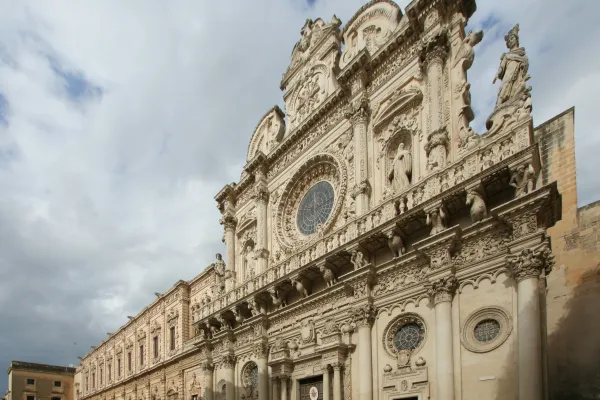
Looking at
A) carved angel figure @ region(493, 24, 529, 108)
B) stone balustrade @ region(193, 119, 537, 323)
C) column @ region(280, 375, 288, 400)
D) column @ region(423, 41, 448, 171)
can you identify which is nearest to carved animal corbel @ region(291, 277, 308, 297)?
stone balustrade @ region(193, 119, 537, 323)

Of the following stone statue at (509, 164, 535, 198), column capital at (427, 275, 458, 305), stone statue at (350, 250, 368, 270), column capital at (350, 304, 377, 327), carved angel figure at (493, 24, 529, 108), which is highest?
carved angel figure at (493, 24, 529, 108)

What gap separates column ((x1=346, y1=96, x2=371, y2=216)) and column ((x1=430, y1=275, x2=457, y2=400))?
12.8ft

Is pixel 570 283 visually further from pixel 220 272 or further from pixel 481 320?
pixel 220 272

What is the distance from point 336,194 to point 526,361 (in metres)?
8.86

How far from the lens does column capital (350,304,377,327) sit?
46.0 feet

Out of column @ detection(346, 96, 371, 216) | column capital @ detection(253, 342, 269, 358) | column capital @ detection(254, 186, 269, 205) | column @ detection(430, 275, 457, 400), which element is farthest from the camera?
column capital @ detection(254, 186, 269, 205)

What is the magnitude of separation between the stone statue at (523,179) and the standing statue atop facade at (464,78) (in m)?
2.26

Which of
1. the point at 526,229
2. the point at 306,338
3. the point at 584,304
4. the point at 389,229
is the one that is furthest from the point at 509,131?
the point at 306,338

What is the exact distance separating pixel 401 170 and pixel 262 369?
7933 millimetres

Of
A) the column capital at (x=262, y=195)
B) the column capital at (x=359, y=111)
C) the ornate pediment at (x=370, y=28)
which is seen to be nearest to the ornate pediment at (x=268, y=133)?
the column capital at (x=262, y=195)

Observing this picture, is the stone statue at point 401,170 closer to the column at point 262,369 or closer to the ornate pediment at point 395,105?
the ornate pediment at point 395,105

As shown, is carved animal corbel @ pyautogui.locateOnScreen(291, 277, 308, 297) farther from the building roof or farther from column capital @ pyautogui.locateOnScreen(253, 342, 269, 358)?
the building roof

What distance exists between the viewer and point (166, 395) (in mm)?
A: 27375

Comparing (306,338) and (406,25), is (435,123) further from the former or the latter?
(306,338)
